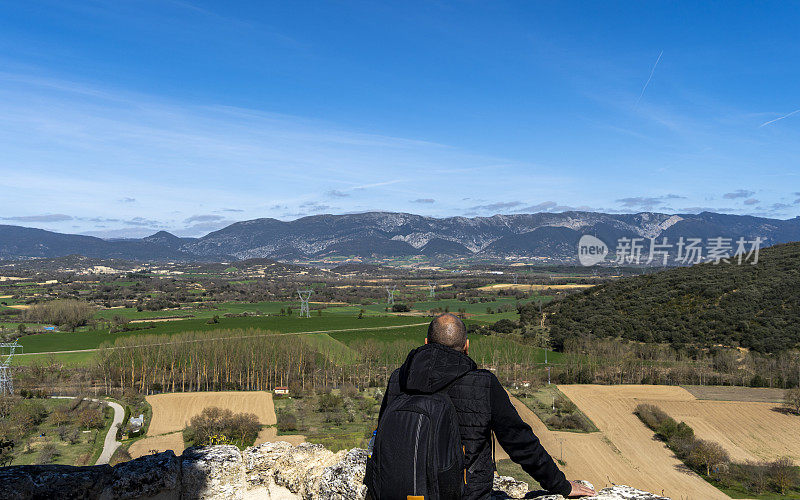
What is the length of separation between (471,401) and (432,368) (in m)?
0.33

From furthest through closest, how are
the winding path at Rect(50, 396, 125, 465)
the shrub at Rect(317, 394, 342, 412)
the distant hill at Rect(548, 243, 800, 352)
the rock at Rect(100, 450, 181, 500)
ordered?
the distant hill at Rect(548, 243, 800, 352) < the shrub at Rect(317, 394, 342, 412) < the winding path at Rect(50, 396, 125, 465) < the rock at Rect(100, 450, 181, 500)

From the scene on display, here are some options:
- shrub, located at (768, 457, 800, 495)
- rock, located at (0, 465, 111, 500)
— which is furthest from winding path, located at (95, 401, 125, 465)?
shrub, located at (768, 457, 800, 495)

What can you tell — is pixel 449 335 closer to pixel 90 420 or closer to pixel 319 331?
pixel 90 420

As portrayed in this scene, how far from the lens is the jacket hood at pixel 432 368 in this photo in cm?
281

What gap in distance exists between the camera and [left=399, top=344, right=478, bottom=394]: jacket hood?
2807mm

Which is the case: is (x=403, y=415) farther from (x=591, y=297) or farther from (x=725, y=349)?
(x=591, y=297)

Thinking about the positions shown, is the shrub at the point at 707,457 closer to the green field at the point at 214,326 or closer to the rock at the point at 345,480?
the rock at the point at 345,480

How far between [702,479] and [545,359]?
3008 cm

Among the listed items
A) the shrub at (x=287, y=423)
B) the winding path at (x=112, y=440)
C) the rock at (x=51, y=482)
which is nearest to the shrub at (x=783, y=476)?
the shrub at (x=287, y=423)


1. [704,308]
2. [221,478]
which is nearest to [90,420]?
[221,478]

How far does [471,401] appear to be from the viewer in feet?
9.66

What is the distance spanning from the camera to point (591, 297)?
269ft

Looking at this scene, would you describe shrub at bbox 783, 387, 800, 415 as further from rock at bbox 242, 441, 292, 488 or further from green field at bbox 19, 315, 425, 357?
Result: green field at bbox 19, 315, 425, 357

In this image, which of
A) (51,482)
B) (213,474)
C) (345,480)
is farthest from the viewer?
(213,474)
